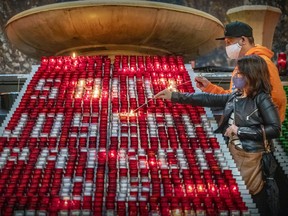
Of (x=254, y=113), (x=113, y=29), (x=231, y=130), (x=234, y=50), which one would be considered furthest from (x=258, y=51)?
(x=113, y=29)

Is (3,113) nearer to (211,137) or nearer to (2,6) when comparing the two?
(211,137)

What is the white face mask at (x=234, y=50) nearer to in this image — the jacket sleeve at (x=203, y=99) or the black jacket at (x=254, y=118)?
the jacket sleeve at (x=203, y=99)

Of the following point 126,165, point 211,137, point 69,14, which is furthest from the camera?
point 69,14

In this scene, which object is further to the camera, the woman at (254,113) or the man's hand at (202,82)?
the man's hand at (202,82)

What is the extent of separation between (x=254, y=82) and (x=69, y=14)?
372 cm

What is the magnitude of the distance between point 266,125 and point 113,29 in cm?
380

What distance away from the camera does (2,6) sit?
482 inches

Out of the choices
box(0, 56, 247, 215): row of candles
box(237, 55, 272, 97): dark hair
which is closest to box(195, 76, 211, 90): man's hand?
box(0, 56, 247, 215): row of candles

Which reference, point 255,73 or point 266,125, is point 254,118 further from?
point 255,73

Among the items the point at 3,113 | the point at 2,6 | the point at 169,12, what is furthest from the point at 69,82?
the point at 2,6

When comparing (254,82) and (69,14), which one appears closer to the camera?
(254,82)

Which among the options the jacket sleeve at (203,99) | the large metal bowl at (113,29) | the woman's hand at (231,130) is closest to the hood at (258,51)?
the jacket sleeve at (203,99)

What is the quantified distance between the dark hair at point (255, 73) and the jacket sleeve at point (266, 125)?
7cm

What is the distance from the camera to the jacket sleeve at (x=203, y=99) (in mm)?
5102
